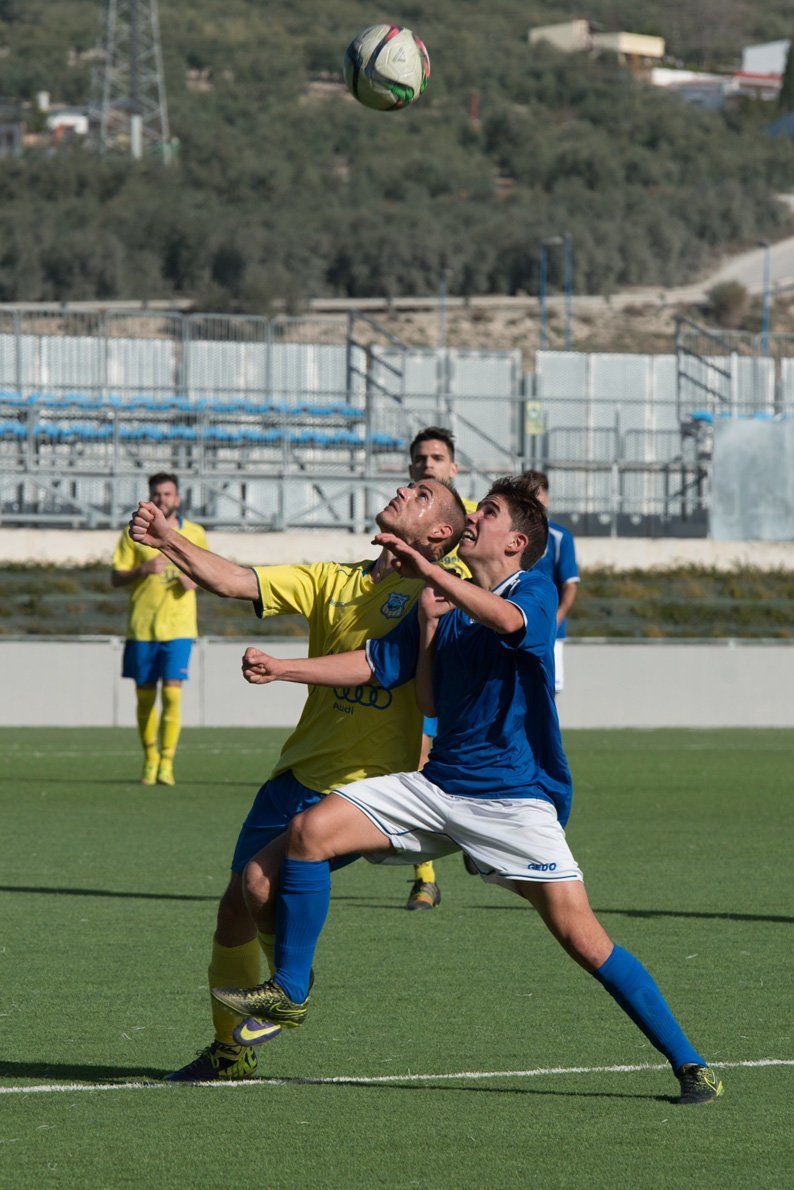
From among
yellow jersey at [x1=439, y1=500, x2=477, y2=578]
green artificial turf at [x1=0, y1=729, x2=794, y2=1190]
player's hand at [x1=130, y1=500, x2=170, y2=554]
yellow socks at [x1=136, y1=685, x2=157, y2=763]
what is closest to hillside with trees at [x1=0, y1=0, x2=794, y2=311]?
yellow socks at [x1=136, y1=685, x2=157, y2=763]

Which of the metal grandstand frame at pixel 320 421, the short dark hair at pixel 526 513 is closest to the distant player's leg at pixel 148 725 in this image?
the short dark hair at pixel 526 513

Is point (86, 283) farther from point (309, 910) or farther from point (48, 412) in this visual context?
point (309, 910)

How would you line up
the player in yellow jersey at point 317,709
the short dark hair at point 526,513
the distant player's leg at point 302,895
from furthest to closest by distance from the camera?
the player in yellow jersey at point 317,709
the short dark hair at point 526,513
the distant player's leg at point 302,895

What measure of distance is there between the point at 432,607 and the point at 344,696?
443mm

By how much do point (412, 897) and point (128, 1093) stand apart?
12.9ft

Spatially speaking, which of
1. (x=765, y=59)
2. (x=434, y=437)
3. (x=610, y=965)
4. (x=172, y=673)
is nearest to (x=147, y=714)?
(x=172, y=673)

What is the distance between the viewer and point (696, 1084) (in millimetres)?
5371

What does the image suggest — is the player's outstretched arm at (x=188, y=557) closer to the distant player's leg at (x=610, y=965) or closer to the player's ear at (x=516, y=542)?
the player's ear at (x=516, y=542)

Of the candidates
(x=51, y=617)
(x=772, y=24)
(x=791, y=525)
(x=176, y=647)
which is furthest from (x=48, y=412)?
(x=772, y=24)

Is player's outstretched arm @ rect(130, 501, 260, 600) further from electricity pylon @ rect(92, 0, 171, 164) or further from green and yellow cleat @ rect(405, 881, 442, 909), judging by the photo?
electricity pylon @ rect(92, 0, 171, 164)

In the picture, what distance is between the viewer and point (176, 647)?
48.1 feet

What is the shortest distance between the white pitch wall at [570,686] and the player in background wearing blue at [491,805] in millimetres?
16349

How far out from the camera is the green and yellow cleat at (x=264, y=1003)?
5.29 metres

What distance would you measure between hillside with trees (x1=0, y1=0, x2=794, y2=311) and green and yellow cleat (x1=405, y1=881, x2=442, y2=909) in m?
68.9
